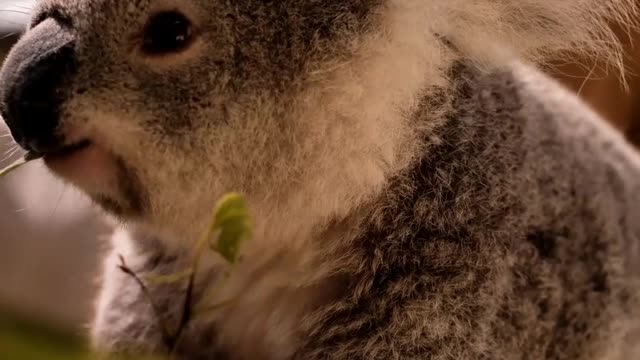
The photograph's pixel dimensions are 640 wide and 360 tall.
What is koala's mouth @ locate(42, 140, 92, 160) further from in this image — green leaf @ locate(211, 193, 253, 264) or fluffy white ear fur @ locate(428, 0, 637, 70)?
fluffy white ear fur @ locate(428, 0, 637, 70)

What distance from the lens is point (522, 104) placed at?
4.92 feet

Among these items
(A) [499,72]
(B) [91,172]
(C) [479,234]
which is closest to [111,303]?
(B) [91,172]

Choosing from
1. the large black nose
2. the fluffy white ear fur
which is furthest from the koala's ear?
the fluffy white ear fur

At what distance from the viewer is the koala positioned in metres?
1.08

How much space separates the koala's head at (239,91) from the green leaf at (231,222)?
38cm

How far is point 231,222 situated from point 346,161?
0.49 m

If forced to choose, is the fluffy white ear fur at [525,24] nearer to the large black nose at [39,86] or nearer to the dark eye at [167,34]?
the dark eye at [167,34]

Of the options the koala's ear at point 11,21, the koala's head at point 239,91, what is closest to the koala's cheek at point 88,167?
the koala's head at point 239,91

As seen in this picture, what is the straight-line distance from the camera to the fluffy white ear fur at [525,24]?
3.92ft

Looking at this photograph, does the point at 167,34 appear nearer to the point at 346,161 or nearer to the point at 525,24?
the point at 346,161

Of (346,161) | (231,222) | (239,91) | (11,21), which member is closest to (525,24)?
(346,161)

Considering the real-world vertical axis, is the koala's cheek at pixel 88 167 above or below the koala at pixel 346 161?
below

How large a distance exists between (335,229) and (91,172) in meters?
0.42

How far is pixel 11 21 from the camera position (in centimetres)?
150
